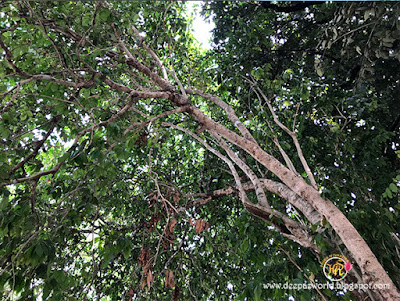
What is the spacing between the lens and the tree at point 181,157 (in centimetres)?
217

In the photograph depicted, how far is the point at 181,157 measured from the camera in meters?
4.89

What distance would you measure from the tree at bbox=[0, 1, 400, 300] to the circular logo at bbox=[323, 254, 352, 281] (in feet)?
0.24

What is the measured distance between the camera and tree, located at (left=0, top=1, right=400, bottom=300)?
2.17 m

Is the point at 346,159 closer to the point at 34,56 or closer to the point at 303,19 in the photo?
the point at 303,19

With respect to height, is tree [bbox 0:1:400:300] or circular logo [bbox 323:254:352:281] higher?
tree [bbox 0:1:400:300]

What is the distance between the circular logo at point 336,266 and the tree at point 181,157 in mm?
74

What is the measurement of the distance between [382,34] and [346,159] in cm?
162

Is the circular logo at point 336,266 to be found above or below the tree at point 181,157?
below

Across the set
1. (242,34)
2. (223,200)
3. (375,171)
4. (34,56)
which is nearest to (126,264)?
(223,200)

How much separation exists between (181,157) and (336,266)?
3.22m

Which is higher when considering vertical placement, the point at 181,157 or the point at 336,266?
the point at 181,157

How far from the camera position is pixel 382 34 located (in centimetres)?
241

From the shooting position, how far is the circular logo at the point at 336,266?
215cm

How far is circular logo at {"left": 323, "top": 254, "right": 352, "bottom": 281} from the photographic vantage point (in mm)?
2150
